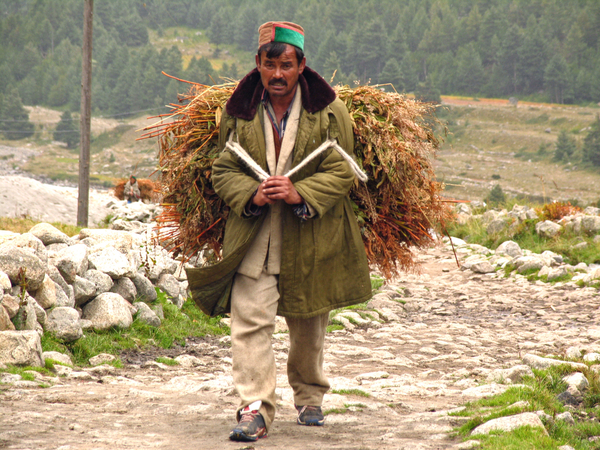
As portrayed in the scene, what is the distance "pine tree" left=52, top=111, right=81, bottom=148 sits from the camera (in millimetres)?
76750

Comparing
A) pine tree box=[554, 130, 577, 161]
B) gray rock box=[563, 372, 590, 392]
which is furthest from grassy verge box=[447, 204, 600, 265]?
pine tree box=[554, 130, 577, 161]

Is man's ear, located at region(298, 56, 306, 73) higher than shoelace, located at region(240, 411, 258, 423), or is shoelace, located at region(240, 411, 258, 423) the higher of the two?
man's ear, located at region(298, 56, 306, 73)

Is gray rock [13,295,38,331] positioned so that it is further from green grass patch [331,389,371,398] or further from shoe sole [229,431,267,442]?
shoe sole [229,431,267,442]

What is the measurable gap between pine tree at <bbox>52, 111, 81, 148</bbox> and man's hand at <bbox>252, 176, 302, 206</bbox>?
256ft

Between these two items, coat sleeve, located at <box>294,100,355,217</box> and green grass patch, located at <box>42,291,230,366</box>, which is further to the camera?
green grass patch, located at <box>42,291,230,366</box>

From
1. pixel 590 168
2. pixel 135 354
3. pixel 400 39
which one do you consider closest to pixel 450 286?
pixel 135 354

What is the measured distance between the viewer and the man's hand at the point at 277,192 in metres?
3.19

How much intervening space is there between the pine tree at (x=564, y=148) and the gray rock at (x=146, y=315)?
176ft

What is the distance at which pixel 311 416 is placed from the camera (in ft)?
11.9

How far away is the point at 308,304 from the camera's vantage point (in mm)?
3363

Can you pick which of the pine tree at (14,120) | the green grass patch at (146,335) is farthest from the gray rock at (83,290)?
the pine tree at (14,120)

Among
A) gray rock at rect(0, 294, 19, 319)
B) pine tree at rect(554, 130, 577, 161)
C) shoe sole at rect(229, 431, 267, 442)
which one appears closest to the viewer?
shoe sole at rect(229, 431, 267, 442)

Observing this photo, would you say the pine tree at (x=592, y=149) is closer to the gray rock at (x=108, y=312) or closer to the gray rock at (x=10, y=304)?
the gray rock at (x=108, y=312)

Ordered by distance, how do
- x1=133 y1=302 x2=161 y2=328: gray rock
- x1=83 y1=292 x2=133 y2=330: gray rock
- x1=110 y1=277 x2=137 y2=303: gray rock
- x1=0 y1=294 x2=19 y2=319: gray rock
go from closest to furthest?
x1=0 y1=294 x2=19 y2=319: gray rock, x1=83 y1=292 x2=133 y2=330: gray rock, x1=133 y1=302 x2=161 y2=328: gray rock, x1=110 y1=277 x2=137 y2=303: gray rock
